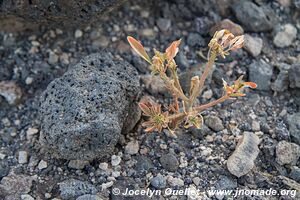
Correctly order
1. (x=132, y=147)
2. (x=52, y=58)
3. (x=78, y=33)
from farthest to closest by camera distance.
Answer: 1. (x=78, y=33)
2. (x=52, y=58)
3. (x=132, y=147)

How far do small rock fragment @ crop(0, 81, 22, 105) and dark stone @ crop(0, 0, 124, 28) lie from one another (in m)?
0.36

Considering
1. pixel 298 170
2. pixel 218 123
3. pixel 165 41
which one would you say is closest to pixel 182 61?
pixel 165 41

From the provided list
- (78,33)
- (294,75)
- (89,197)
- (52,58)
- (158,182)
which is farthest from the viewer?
(78,33)

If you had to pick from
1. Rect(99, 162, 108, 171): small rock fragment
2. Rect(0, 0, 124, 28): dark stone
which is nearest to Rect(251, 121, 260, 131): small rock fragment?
Rect(99, 162, 108, 171): small rock fragment

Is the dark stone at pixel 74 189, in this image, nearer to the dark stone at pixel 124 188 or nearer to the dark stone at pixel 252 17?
the dark stone at pixel 124 188

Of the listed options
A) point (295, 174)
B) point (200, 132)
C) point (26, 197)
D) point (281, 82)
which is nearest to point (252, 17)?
point (281, 82)

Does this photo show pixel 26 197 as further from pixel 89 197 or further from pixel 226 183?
pixel 226 183

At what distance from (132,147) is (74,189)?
35 centimetres

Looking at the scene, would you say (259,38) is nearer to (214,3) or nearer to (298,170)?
(214,3)

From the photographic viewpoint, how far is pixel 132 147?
2.56 metres

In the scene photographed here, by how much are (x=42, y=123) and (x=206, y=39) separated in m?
1.09

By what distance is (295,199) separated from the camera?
241cm

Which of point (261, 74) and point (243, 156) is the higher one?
point (261, 74)

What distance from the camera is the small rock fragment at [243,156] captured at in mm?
2463
